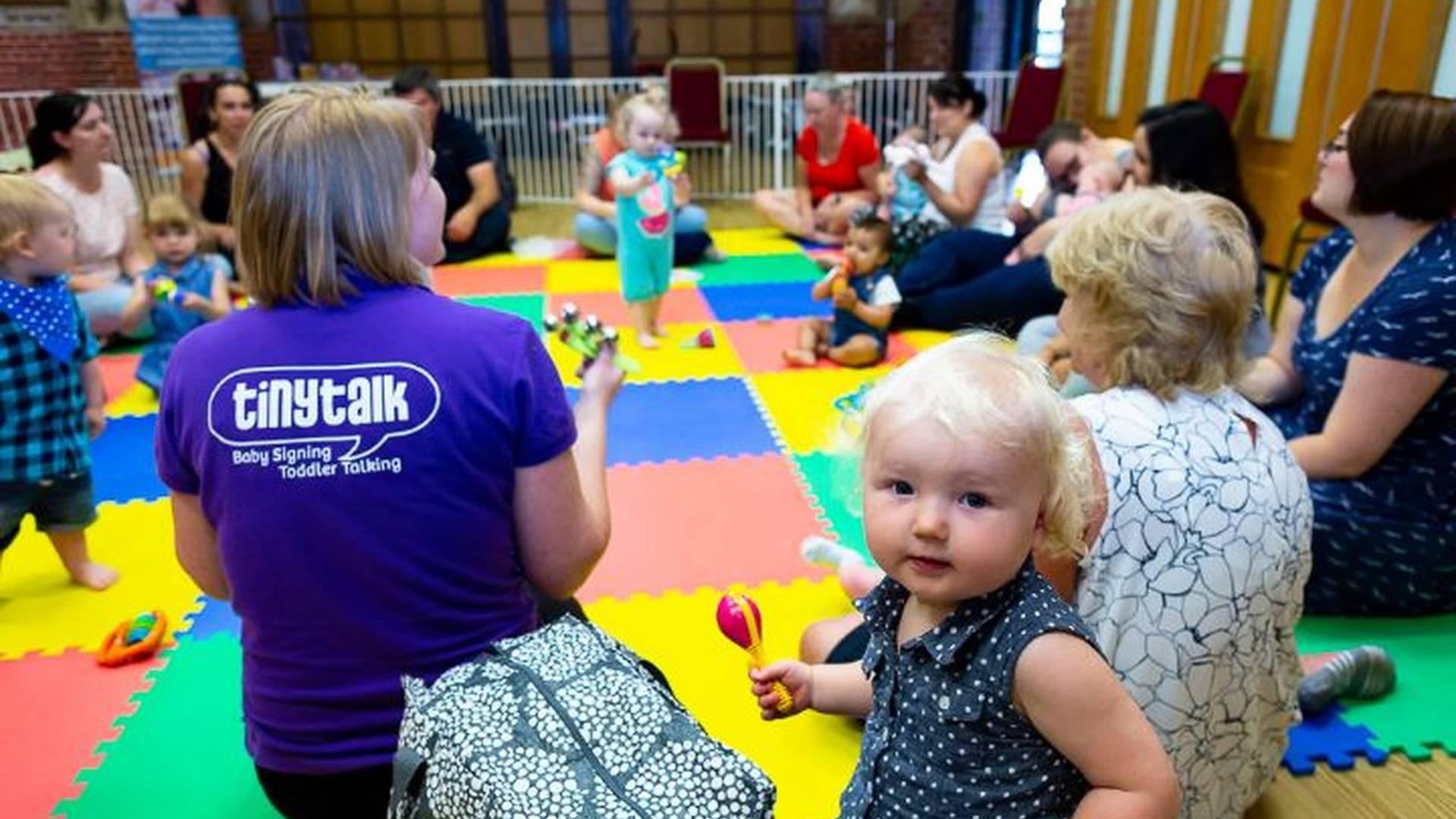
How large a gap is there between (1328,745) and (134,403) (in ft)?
15.3

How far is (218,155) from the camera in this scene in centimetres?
578

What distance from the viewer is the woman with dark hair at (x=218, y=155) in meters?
5.64

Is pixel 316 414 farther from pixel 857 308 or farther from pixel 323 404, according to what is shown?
pixel 857 308

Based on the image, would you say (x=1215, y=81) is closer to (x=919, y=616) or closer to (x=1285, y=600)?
(x=1285, y=600)

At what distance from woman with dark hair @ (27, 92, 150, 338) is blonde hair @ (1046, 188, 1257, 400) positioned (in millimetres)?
4716

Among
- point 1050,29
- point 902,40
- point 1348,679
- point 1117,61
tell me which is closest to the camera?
point 1348,679

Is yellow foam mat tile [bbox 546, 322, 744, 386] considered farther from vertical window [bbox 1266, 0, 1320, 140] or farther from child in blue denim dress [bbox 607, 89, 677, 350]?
vertical window [bbox 1266, 0, 1320, 140]

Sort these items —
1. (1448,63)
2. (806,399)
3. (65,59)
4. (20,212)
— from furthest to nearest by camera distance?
(65,59), (1448,63), (806,399), (20,212)

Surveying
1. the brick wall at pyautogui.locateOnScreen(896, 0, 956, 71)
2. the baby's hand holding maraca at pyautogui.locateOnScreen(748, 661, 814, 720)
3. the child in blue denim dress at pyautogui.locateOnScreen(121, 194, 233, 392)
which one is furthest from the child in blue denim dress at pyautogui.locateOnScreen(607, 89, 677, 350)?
the brick wall at pyautogui.locateOnScreen(896, 0, 956, 71)

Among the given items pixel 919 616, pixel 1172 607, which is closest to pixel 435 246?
pixel 919 616

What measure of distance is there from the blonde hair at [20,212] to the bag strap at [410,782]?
2.18 metres

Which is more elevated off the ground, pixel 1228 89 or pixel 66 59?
pixel 66 59

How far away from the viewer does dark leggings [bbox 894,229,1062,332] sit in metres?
4.95

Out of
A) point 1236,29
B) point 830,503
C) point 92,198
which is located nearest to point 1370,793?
point 830,503
